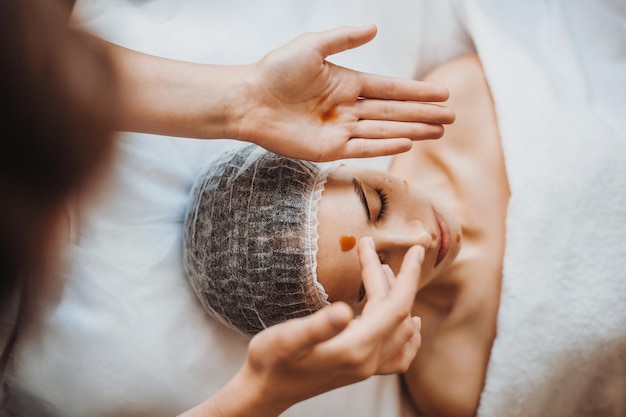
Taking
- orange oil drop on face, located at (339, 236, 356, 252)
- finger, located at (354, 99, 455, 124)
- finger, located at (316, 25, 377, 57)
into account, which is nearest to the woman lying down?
orange oil drop on face, located at (339, 236, 356, 252)

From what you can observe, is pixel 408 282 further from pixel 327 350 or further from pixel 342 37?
pixel 342 37

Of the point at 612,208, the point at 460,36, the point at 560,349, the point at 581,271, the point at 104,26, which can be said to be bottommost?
the point at 560,349

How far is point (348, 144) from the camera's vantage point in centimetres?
104

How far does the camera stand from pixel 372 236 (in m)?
0.98

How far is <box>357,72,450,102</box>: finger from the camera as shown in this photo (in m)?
1.03

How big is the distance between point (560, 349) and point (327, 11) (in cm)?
100

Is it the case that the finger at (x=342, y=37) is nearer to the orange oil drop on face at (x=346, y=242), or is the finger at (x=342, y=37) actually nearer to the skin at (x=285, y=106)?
the skin at (x=285, y=106)

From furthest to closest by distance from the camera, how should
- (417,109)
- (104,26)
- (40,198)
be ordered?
(104,26) < (417,109) < (40,198)

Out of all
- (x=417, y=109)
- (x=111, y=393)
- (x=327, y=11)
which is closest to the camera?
(x=417, y=109)

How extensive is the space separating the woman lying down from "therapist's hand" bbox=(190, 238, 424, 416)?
0.13m

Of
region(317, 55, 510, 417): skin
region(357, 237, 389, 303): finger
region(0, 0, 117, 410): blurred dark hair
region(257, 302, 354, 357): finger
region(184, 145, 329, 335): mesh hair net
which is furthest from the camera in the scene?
region(317, 55, 510, 417): skin

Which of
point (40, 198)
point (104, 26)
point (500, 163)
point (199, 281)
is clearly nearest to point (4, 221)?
point (40, 198)

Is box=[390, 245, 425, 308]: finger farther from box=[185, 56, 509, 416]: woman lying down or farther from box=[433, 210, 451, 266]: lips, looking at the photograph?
box=[433, 210, 451, 266]: lips

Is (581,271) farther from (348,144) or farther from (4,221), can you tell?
(4,221)
